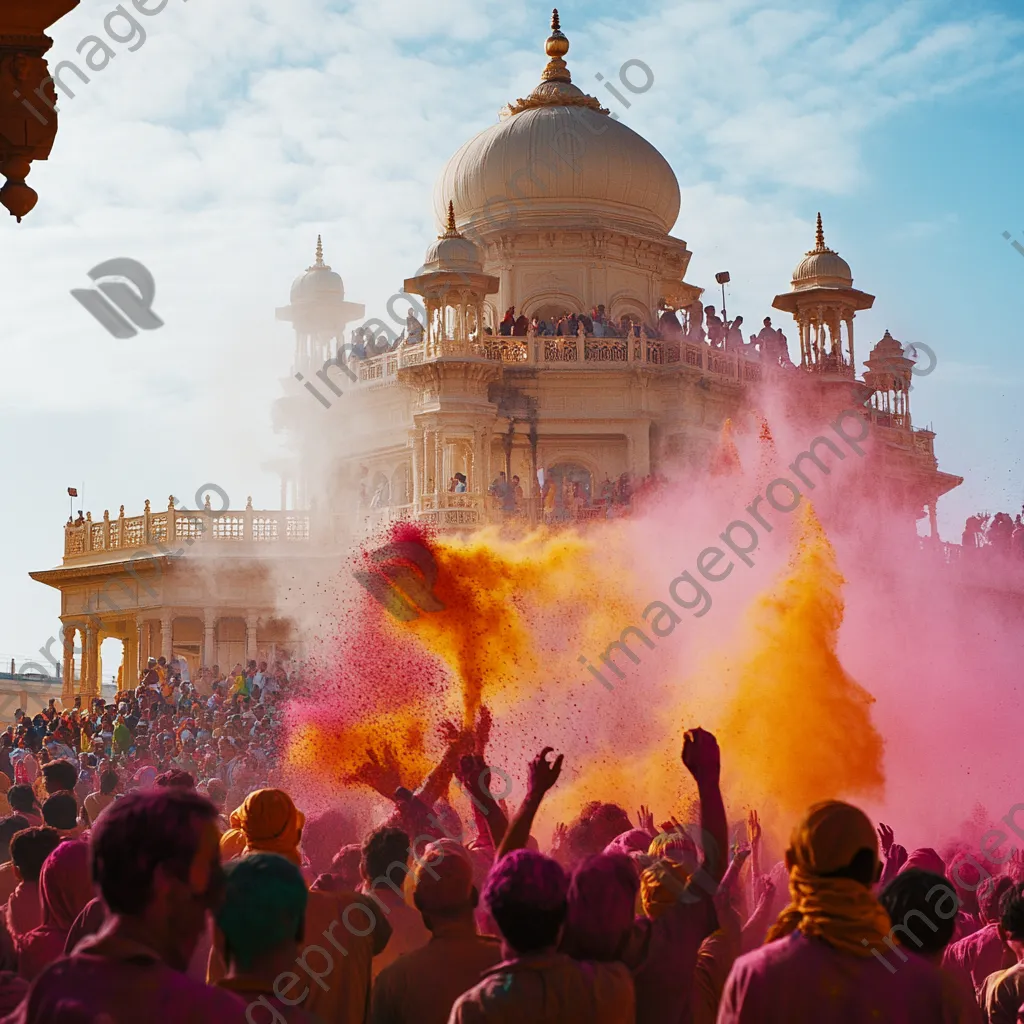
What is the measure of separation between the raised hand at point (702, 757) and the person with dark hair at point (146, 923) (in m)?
2.40

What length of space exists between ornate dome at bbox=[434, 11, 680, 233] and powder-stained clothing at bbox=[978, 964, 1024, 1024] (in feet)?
128

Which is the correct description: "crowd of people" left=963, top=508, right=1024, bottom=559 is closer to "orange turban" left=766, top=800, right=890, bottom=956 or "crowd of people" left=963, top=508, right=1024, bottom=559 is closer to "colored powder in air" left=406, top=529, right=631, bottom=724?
"colored powder in air" left=406, top=529, right=631, bottom=724

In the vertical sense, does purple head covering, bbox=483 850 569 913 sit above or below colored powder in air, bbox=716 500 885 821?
below

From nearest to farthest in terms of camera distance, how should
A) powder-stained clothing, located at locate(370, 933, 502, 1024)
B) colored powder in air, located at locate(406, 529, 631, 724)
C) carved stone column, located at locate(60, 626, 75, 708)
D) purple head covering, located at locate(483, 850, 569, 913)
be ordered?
purple head covering, located at locate(483, 850, 569, 913), powder-stained clothing, located at locate(370, 933, 502, 1024), colored powder in air, located at locate(406, 529, 631, 724), carved stone column, located at locate(60, 626, 75, 708)

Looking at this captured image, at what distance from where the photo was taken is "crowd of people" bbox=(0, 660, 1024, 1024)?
414 cm

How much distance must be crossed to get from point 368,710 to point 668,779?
4.91 meters

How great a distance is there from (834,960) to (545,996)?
91 centimetres

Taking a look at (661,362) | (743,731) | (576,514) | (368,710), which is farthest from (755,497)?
(743,731)

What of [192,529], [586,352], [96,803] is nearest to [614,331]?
[586,352]

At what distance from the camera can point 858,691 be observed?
54.8 ft

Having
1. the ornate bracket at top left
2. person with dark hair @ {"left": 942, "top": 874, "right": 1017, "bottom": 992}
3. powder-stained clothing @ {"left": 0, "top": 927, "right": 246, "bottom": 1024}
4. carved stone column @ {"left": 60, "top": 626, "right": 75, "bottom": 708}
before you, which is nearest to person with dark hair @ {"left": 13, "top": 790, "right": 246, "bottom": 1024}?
powder-stained clothing @ {"left": 0, "top": 927, "right": 246, "bottom": 1024}

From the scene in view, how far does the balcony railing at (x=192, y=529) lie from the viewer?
37812 millimetres

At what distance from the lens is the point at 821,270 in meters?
42.4

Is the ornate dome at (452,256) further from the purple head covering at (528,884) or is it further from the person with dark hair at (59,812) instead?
the purple head covering at (528,884)
